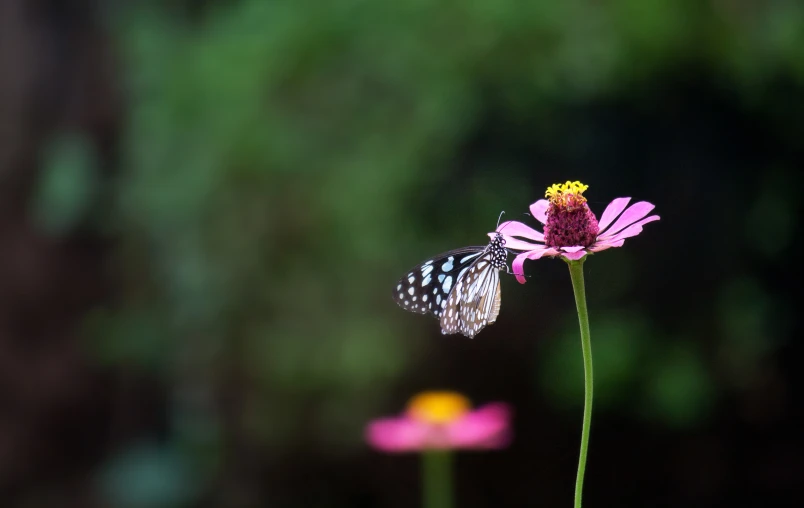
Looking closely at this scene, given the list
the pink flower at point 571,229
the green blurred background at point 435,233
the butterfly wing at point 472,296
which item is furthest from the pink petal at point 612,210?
the green blurred background at point 435,233

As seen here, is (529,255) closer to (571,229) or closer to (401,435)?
(571,229)

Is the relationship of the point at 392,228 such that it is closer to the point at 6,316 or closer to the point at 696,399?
the point at 696,399

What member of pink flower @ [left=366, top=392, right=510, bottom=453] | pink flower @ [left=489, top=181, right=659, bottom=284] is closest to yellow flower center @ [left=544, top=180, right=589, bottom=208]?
pink flower @ [left=489, top=181, right=659, bottom=284]

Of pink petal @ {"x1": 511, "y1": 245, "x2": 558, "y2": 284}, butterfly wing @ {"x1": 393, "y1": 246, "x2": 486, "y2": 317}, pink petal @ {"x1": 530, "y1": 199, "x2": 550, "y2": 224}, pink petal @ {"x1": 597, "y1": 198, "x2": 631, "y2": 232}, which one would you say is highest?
pink petal @ {"x1": 530, "y1": 199, "x2": 550, "y2": 224}

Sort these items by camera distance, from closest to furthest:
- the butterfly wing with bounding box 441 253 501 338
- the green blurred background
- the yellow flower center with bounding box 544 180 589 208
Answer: the yellow flower center with bounding box 544 180 589 208 < the butterfly wing with bounding box 441 253 501 338 < the green blurred background

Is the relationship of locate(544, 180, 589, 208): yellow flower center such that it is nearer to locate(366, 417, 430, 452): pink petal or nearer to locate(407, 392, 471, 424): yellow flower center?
locate(366, 417, 430, 452): pink petal

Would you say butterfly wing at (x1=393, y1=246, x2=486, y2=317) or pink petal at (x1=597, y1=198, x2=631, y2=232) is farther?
butterfly wing at (x1=393, y1=246, x2=486, y2=317)

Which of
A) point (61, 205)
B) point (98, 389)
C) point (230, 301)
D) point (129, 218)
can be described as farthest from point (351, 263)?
point (98, 389)
